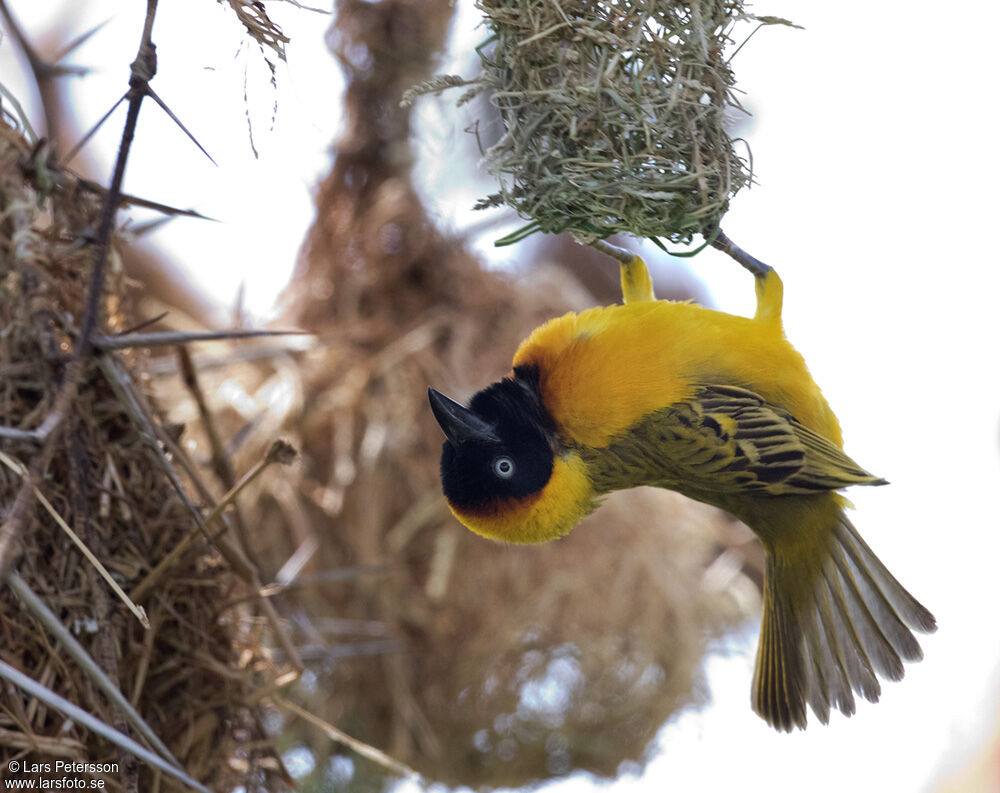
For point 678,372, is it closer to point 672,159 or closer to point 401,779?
point 672,159

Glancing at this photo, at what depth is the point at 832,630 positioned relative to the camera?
1977mm

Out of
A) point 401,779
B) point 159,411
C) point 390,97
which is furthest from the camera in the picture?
point 390,97

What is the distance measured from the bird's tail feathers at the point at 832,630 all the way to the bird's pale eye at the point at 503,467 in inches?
27.5

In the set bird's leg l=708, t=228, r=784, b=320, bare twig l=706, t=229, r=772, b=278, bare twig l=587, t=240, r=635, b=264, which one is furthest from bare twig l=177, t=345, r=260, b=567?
bird's leg l=708, t=228, r=784, b=320

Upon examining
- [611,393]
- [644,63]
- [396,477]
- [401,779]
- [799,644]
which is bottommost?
[401,779]

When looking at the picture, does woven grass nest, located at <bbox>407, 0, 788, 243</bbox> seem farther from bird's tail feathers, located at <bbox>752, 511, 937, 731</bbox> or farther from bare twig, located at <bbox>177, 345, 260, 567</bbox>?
bird's tail feathers, located at <bbox>752, 511, 937, 731</bbox>

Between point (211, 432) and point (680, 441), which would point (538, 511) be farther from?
point (211, 432)

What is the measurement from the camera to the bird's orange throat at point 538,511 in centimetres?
→ 167

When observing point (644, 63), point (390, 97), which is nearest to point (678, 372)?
point (644, 63)

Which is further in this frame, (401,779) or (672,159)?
(401,779)

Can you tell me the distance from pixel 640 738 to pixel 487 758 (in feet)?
1.48

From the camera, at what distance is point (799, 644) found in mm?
2004

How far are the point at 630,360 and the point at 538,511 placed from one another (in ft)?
1.06

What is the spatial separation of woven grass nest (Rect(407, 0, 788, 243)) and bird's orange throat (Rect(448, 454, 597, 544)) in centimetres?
52
